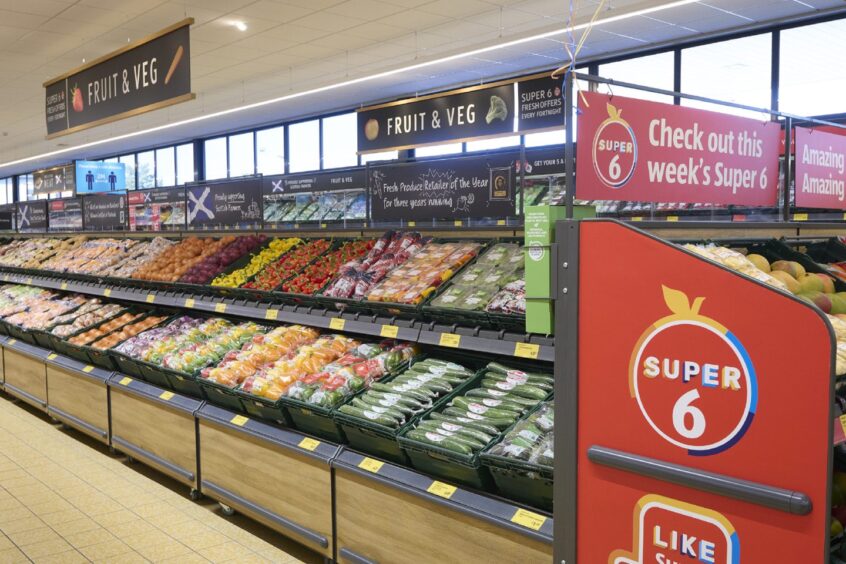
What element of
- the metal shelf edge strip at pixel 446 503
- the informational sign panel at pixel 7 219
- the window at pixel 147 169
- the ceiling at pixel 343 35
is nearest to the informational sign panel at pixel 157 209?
the ceiling at pixel 343 35

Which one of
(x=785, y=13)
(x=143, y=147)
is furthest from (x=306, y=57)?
(x=143, y=147)

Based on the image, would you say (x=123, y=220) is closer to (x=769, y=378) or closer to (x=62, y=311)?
(x=62, y=311)

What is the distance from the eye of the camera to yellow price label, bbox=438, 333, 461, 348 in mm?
3010

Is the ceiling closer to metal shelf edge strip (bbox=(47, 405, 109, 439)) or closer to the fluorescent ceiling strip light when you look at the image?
the fluorescent ceiling strip light

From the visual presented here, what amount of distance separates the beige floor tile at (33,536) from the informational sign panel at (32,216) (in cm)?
599

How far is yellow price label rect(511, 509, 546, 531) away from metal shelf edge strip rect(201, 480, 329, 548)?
3.56ft

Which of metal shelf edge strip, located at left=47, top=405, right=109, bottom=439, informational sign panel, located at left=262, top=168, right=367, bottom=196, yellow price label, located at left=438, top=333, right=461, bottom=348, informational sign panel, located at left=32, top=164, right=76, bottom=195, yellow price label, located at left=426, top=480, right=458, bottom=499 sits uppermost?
informational sign panel, located at left=32, top=164, right=76, bottom=195

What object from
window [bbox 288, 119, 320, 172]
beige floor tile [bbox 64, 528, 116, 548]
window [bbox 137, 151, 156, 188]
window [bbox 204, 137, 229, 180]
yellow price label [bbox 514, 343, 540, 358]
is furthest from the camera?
window [bbox 137, 151, 156, 188]

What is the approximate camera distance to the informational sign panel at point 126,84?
4.58m

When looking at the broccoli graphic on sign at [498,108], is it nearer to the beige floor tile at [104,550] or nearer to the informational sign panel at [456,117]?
the informational sign panel at [456,117]

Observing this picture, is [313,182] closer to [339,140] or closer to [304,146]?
[339,140]

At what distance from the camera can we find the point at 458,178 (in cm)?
350

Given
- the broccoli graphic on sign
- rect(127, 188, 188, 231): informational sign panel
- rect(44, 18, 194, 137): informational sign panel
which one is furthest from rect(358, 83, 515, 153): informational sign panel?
rect(44, 18, 194, 137): informational sign panel

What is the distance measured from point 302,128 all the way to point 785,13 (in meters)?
9.33
